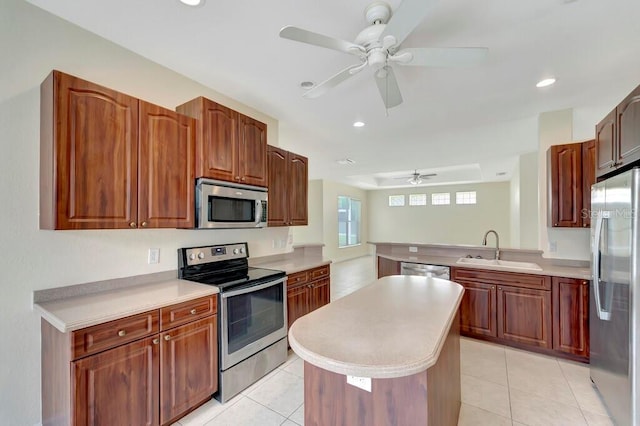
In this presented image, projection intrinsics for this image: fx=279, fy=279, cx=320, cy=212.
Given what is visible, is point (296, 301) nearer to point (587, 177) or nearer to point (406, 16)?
point (406, 16)

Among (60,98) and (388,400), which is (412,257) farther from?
(60,98)

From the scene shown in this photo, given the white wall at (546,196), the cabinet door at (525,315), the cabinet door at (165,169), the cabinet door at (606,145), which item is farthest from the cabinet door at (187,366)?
the white wall at (546,196)

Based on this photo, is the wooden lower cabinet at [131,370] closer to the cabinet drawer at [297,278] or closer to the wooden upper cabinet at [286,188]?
the cabinet drawer at [297,278]

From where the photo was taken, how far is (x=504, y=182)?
898 cm

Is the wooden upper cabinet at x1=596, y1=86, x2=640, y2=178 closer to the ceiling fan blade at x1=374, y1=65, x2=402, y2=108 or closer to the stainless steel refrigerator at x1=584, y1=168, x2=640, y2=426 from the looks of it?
the stainless steel refrigerator at x1=584, y1=168, x2=640, y2=426

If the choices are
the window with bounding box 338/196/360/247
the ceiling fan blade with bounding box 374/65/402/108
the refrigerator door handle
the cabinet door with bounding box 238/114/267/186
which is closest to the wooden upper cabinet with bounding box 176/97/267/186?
the cabinet door with bounding box 238/114/267/186

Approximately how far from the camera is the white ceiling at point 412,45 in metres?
1.75

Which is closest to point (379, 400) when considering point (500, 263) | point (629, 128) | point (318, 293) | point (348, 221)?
point (318, 293)

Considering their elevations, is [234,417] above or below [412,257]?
below

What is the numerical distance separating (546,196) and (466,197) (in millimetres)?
6693

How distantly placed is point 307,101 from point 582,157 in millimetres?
2997

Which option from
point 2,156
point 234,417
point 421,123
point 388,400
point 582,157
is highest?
point 421,123

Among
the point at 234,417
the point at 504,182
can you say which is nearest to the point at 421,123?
the point at 234,417

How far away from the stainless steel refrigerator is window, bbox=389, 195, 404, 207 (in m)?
8.44
